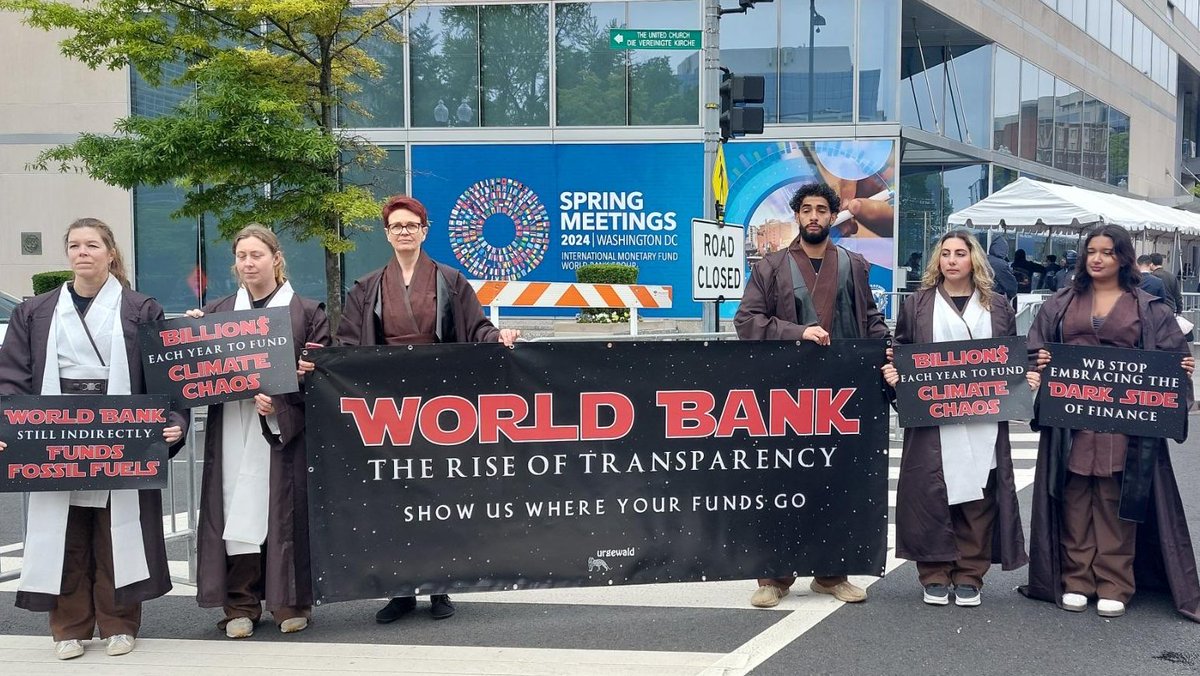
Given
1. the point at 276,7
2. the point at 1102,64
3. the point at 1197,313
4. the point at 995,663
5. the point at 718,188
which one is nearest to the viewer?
the point at 995,663

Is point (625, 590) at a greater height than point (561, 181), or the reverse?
point (561, 181)

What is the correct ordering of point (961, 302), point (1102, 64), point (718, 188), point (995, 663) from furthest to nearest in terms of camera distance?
1. point (1102, 64)
2. point (718, 188)
3. point (961, 302)
4. point (995, 663)

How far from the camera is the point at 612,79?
21547mm

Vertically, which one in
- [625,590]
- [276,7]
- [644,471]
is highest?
[276,7]

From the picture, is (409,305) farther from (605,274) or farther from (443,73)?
(443,73)

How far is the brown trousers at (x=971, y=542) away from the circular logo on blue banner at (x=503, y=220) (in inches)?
655

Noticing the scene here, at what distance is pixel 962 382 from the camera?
17.5ft

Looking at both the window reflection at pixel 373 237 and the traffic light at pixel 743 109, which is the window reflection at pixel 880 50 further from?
the traffic light at pixel 743 109

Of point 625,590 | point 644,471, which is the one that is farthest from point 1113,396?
point 625,590

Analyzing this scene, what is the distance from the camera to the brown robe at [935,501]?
17.5 feet

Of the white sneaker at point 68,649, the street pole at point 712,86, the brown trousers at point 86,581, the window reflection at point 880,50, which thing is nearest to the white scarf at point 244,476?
the brown trousers at point 86,581

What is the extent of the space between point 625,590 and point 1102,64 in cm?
3458

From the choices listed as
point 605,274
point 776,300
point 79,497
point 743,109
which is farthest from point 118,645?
point 605,274

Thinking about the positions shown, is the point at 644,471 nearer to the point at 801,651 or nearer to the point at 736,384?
the point at 736,384
